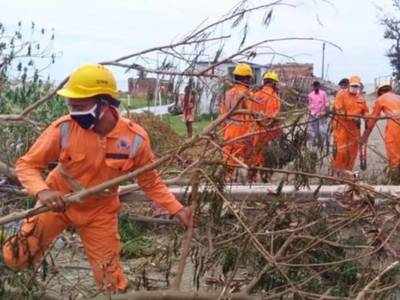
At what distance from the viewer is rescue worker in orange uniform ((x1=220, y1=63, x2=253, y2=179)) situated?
4.49 m

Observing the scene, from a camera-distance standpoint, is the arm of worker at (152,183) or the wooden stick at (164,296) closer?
the wooden stick at (164,296)

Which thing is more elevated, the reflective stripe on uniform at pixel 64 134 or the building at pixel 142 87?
the building at pixel 142 87

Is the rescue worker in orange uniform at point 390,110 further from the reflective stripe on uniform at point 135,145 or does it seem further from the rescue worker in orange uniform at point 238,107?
the reflective stripe on uniform at point 135,145

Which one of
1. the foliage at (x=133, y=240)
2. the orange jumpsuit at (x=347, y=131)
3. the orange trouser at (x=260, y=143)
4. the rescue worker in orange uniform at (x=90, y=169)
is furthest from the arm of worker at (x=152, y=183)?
the foliage at (x=133, y=240)

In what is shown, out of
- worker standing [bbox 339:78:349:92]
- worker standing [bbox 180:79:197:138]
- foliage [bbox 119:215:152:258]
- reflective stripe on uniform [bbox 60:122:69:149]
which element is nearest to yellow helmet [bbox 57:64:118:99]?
reflective stripe on uniform [bbox 60:122:69:149]

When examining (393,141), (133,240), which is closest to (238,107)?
(133,240)

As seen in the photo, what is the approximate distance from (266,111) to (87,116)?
3.50 ft

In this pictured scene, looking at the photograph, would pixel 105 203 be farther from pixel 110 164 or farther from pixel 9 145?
pixel 9 145

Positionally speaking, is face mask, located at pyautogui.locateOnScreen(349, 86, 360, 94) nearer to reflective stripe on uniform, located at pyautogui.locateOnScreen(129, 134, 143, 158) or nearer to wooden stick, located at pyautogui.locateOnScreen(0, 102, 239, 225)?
reflective stripe on uniform, located at pyautogui.locateOnScreen(129, 134, 143, 158)

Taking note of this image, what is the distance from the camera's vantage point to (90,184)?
4891 millimetres

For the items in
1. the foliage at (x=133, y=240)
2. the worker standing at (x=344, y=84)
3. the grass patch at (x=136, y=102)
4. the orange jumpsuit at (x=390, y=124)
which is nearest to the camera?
the grass patch at (x=136, y=102)

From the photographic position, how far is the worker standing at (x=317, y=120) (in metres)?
4.73

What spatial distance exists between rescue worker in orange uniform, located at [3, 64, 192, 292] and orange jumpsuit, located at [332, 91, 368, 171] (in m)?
1.18

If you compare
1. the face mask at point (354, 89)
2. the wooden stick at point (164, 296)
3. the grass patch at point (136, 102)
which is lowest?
the wooden stick at point (164, 296)
